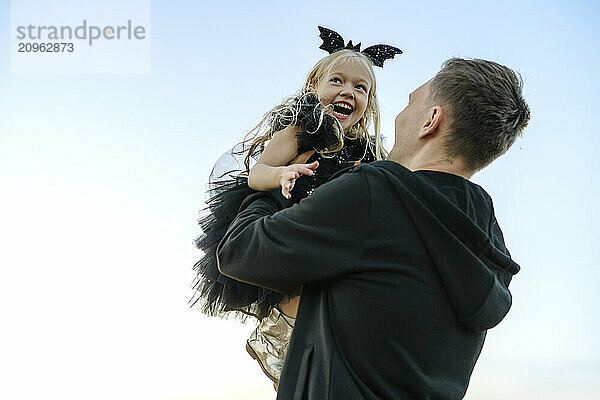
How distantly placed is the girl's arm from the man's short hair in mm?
346

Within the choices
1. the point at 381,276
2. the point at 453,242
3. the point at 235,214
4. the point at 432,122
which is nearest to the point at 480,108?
the point at 432,122

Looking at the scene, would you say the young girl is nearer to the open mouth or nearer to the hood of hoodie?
the open mouth

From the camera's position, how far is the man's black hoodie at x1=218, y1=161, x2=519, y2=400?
52.1 inches

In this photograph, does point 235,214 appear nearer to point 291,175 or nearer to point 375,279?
point 291,175

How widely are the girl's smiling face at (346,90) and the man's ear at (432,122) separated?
751 millimetres

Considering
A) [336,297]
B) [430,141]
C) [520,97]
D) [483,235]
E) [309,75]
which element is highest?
[309,75]

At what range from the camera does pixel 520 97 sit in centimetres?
152

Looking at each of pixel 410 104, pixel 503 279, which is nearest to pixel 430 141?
pixel 410 104

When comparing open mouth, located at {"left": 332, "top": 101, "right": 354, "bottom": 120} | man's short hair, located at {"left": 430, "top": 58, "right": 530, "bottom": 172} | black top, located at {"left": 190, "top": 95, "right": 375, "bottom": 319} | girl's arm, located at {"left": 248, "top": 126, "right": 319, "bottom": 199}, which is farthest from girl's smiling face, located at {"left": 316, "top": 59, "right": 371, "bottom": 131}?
man's short hair, located at {"left": 430, "top": 58, "right": 530, "bottom": 172}

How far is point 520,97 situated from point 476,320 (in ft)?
1.70

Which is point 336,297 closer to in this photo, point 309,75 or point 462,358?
point 462,358

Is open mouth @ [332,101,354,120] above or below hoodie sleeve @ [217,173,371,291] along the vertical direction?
above

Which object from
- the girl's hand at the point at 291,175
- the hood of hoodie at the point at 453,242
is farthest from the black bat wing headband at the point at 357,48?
the hood of hoodie at the point at 453,242

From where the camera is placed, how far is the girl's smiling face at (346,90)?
2271 millimetres
